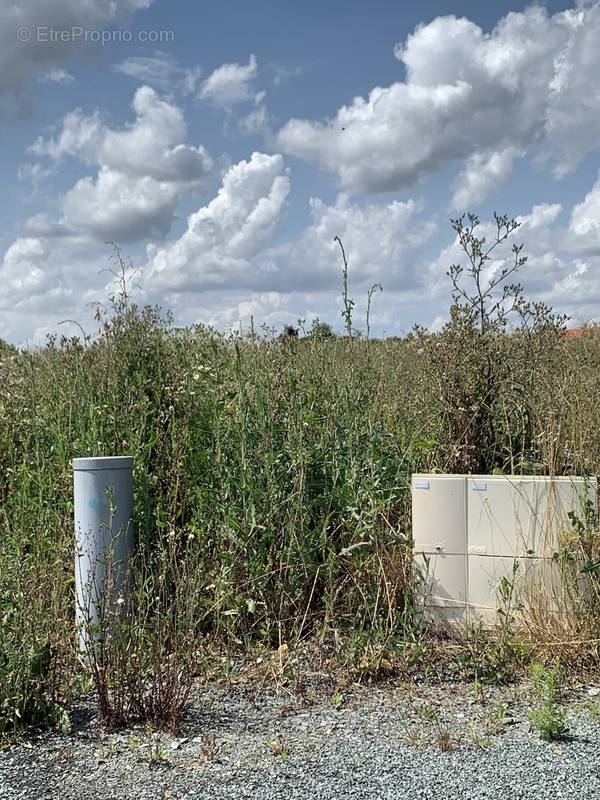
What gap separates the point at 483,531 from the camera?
4598 millimetres

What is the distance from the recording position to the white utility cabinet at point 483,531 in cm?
450

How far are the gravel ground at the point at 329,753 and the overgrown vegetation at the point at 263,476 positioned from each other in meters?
0.23

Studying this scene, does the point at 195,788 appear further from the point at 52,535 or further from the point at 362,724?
the point at 52,535

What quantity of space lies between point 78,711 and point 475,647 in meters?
2.05

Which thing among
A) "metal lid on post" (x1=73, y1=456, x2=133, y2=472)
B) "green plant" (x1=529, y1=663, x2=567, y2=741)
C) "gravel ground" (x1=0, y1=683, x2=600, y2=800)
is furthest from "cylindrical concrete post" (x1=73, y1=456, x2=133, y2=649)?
"green plant" (x1=529, y1=663, x2=567, y2=741)

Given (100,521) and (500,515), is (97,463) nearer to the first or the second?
(100,521)

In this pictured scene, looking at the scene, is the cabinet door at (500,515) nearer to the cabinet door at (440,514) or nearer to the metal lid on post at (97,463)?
the cabinet door at (440,514)

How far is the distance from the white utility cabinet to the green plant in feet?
1.83

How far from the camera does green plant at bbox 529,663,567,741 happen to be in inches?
134

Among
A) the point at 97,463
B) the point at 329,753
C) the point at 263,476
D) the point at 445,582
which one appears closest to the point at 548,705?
the point at 329,753

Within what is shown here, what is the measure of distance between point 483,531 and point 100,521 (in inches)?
86.2

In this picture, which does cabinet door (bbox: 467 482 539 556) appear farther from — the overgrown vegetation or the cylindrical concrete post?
the cylindrical concrete post

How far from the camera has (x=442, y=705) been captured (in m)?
3.83

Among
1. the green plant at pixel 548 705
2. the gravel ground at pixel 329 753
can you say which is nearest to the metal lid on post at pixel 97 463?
the gravel ground at pixel 329 753
